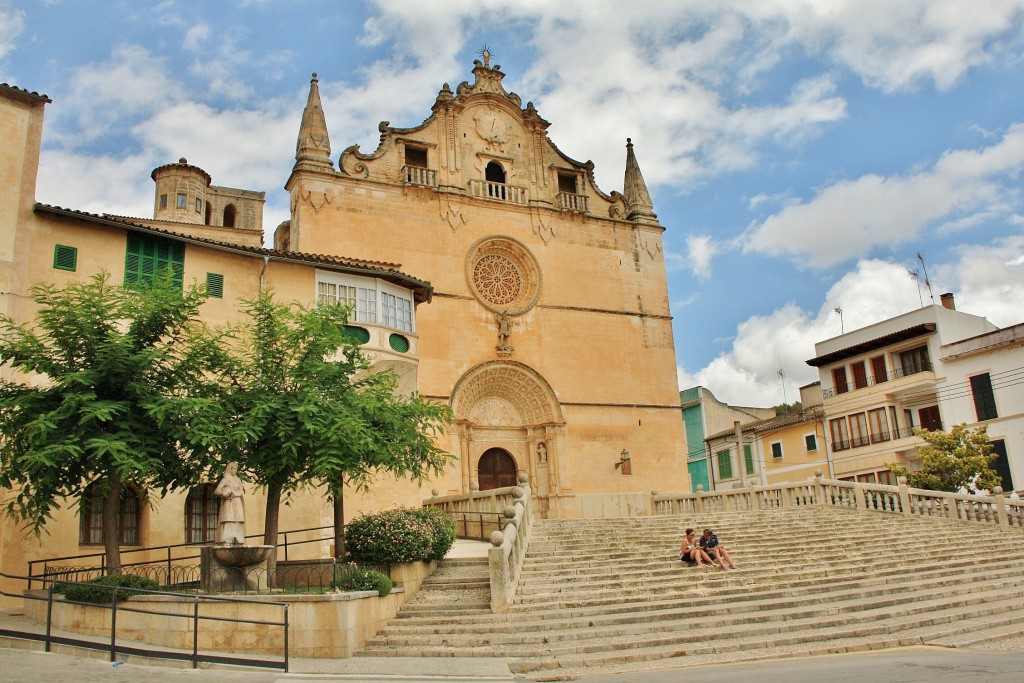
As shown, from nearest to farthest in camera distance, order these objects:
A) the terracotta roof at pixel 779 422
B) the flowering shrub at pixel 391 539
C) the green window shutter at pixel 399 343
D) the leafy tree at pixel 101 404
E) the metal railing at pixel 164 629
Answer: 1. the metal railing at pixel 164 629
2. the leafy tree at pixel 101 404
3. the flowering shrub at pixel 391 539
4. the green window shutter at pixel 399 343
5. the terracotta roof at pixel 779 422

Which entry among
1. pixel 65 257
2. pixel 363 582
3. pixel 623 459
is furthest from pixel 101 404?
pixel 623 459

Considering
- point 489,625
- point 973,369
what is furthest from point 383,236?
point 973,369

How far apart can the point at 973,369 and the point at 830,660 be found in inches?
1020

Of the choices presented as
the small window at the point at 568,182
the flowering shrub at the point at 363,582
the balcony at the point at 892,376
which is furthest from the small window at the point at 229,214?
the flowering shrub at the point at 363,582

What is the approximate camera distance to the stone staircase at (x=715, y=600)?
1291 centimetres

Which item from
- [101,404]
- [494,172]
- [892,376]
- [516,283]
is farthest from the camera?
[892,376]

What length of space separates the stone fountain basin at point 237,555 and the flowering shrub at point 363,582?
1369 mm

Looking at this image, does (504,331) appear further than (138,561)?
Yes

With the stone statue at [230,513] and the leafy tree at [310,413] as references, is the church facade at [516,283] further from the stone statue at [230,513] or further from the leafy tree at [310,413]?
the stone statue at [230,513]

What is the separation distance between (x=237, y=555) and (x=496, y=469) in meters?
17.2

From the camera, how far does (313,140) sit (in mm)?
29391

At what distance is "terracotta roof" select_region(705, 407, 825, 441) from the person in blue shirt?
882 inches

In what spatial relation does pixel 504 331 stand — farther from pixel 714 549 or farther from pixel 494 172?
pixel 714 549

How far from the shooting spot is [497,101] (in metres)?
33.4
